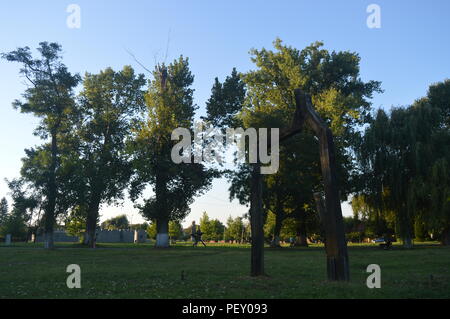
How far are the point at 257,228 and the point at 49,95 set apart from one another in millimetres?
34591

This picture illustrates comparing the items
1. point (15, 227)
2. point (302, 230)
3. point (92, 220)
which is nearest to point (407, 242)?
point (302, 230)

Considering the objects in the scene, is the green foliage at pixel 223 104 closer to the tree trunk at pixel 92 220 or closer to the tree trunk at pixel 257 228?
the tree trunk at pixel 92 220

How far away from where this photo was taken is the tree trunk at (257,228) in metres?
13.2

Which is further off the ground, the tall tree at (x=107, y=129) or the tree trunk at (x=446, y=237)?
the tall tree at (x=107, y=129)

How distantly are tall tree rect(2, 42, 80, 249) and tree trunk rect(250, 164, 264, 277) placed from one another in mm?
30110

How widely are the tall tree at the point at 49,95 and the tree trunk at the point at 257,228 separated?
98.8 feet

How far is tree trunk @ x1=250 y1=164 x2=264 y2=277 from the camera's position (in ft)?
43.3

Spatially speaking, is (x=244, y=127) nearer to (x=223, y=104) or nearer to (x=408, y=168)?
(x=223, y=104)

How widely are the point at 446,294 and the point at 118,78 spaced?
154ft

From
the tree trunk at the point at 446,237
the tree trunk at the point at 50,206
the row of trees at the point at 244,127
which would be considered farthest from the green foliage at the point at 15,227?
the tree trunk at the point at 446,237

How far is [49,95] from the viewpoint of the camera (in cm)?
4044

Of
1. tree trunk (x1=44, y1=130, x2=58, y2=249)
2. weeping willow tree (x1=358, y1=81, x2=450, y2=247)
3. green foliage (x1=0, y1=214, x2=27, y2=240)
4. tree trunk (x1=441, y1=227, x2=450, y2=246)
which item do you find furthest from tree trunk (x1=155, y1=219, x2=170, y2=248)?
green foliage (x1=0, y1=214, x2=27, y2=240)

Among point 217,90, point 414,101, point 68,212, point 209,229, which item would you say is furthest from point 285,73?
point 209,229

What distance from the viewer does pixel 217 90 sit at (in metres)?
50.1
